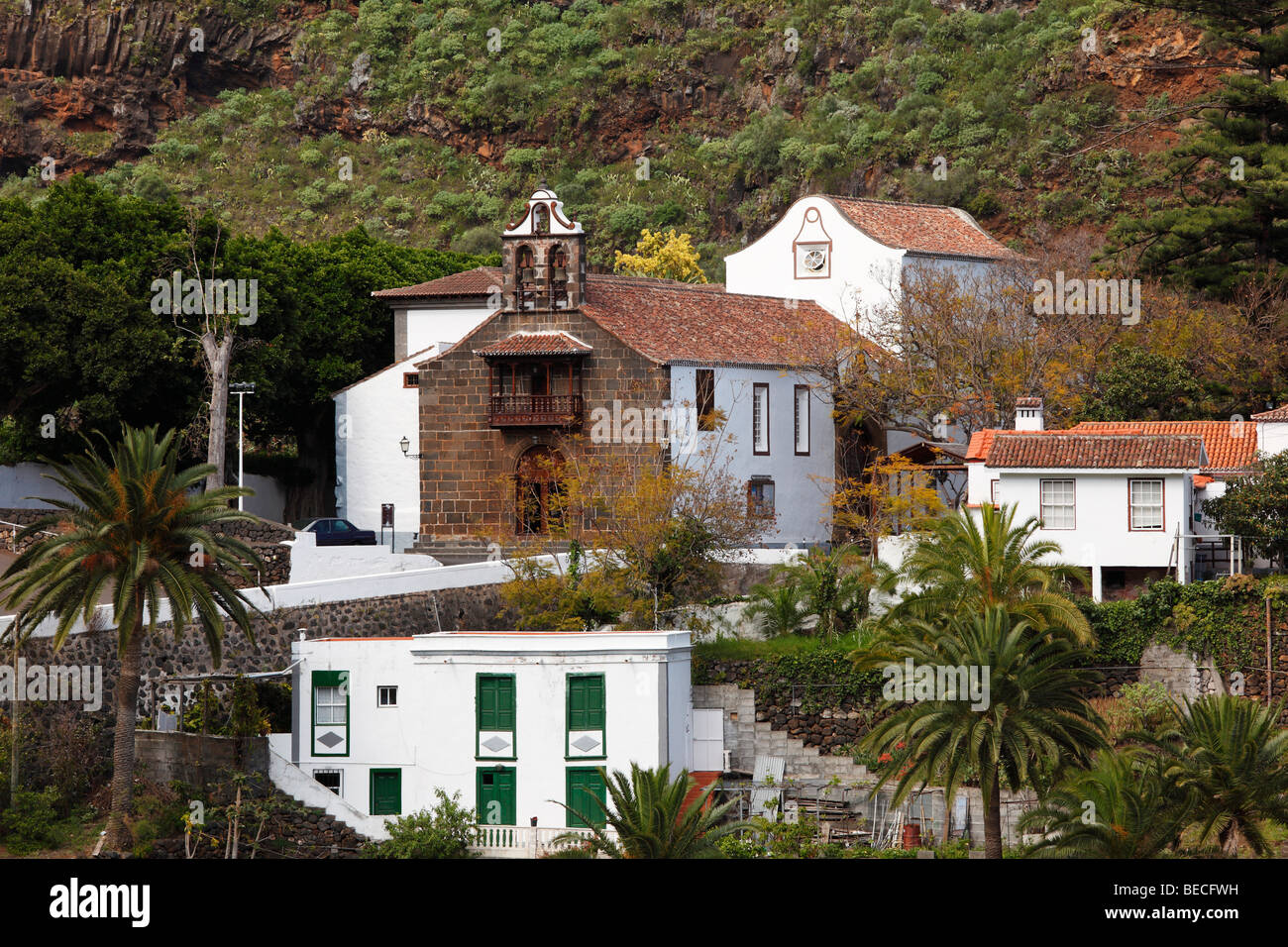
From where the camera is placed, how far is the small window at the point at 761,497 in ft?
187

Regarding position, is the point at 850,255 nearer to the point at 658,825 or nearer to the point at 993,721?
the point at 993,721

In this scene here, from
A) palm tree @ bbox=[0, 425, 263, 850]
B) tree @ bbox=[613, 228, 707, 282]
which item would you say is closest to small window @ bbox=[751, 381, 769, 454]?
palm tree @ bbox=[0, 425, 263, 850]

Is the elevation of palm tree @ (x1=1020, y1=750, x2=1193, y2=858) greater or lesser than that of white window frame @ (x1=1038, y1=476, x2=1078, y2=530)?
lesser

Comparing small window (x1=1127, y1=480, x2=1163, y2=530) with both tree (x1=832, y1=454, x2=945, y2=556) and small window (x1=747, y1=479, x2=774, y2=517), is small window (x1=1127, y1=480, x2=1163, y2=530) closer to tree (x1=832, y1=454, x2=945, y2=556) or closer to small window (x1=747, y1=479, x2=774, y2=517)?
tree (x1=832, y1=454, x2=945, y2=556)

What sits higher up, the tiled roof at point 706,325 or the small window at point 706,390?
the tiled roof at point 706,325

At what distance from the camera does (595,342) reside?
190 feet

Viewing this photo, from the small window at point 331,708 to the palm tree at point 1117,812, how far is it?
644 inches

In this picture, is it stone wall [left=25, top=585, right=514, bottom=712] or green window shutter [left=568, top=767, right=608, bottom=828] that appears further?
stone wall [left=25, top=585, right=514, bottom=712]

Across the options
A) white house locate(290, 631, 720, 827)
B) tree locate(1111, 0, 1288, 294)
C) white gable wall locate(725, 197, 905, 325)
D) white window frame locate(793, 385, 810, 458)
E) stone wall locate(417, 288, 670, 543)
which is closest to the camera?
white house locate(290, 631, 720, 827)

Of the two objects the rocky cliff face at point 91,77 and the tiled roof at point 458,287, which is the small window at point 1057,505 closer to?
the tiled roof at point 458,287

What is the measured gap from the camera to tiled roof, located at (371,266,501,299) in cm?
6519

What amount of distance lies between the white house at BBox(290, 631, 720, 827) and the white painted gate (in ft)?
1.58

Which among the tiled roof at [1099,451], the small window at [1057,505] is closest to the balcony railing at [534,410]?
the tiled roof at [1099,451]

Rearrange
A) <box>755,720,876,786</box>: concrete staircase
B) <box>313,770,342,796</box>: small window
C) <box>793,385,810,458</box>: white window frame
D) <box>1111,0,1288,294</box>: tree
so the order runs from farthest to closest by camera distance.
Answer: <box>1111,0,1288,294</box>: tree < <box>793,385,810,458</box>: white window frame < <box>755,720,876,786</box>: concrete staircase < <box>313,770,342,796</box>: small window
